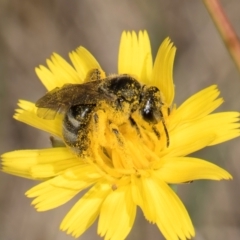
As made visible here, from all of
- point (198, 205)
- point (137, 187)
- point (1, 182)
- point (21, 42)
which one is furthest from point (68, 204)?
point (137, 187)

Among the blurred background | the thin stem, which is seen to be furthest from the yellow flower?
the blurred background

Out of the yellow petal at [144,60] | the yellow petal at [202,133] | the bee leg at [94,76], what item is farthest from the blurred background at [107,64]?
the bee leg at [94,76]

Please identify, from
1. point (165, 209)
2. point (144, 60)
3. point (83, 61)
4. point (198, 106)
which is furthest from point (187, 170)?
point (83, 61)


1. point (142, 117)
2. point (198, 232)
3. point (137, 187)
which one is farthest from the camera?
point (198, 232)

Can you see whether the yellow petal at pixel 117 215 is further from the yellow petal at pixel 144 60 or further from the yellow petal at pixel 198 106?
the yellow petal at pixel 144 60

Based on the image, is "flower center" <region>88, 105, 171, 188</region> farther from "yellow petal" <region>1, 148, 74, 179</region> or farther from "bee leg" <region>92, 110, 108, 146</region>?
"yellow petal" <region>1, 148, 74, 179</region>

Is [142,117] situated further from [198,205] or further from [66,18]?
[66,18]
